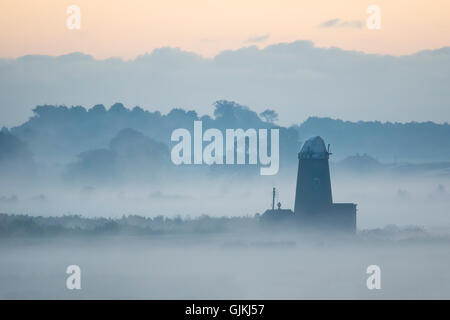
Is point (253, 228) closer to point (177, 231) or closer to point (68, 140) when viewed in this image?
point (177, 231)

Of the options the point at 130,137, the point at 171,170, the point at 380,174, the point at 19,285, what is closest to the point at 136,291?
the point at 19,285

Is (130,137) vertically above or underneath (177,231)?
above

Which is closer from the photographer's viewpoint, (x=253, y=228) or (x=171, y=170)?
(x=253, y=228)

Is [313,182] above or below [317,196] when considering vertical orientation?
above

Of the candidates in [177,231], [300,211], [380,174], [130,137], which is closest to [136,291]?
[300,211]

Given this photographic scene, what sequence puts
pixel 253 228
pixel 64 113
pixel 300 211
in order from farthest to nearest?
pixel 64 113 → pixel 253 228 → pixel 300 211
